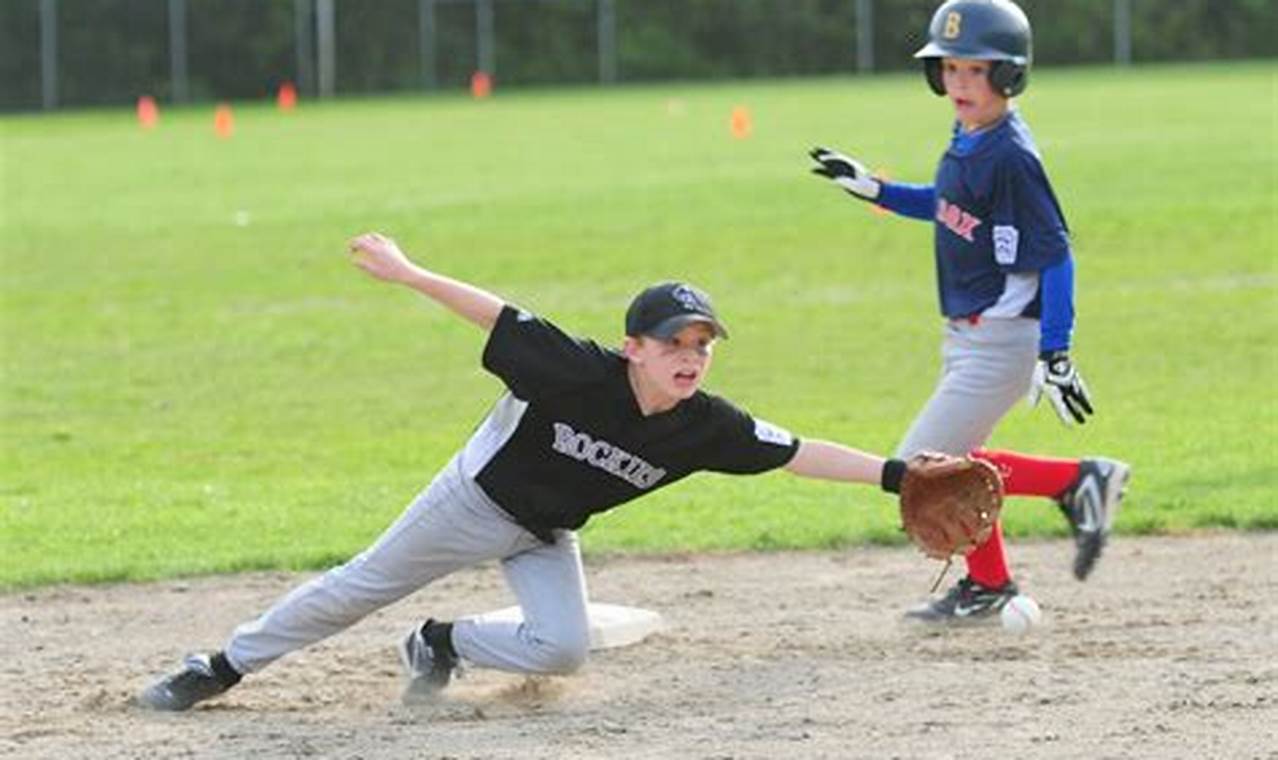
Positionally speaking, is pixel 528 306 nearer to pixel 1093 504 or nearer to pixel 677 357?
pixel 1093 504

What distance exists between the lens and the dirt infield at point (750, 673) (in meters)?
6.96

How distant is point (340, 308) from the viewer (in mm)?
18672

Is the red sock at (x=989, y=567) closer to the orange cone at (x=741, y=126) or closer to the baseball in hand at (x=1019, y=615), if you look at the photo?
the baseball in hand at (x=1019, y=615)

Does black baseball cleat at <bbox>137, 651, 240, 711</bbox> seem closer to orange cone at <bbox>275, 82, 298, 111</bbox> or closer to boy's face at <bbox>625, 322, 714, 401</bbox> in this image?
boy's face at <bbox>625, 322, 714, 401</bbox>

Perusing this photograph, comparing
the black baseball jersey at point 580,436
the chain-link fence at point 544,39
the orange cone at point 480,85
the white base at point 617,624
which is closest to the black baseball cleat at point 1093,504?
the black baseball jersey at point 580,436

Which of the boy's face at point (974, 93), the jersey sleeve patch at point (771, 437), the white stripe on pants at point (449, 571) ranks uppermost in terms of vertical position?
the boy's face at point (974, 93)

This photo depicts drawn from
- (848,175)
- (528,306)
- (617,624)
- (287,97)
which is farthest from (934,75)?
(287,97)

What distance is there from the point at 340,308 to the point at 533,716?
1145cm

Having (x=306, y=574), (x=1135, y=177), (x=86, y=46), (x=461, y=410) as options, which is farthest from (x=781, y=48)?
(x=306, y=574)

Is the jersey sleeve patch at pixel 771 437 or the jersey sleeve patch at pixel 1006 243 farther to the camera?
the jersey sleeve patch at pixel 1006 243

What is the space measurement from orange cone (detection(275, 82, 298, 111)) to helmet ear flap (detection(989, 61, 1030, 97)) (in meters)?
39.5

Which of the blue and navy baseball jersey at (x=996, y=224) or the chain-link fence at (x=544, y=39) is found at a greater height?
the blue and navy baseball jersey at (x=996, y=224)

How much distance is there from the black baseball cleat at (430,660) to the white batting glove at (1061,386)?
1.96 metres

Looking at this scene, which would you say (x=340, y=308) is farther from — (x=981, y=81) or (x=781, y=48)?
(x=781, y=48)
